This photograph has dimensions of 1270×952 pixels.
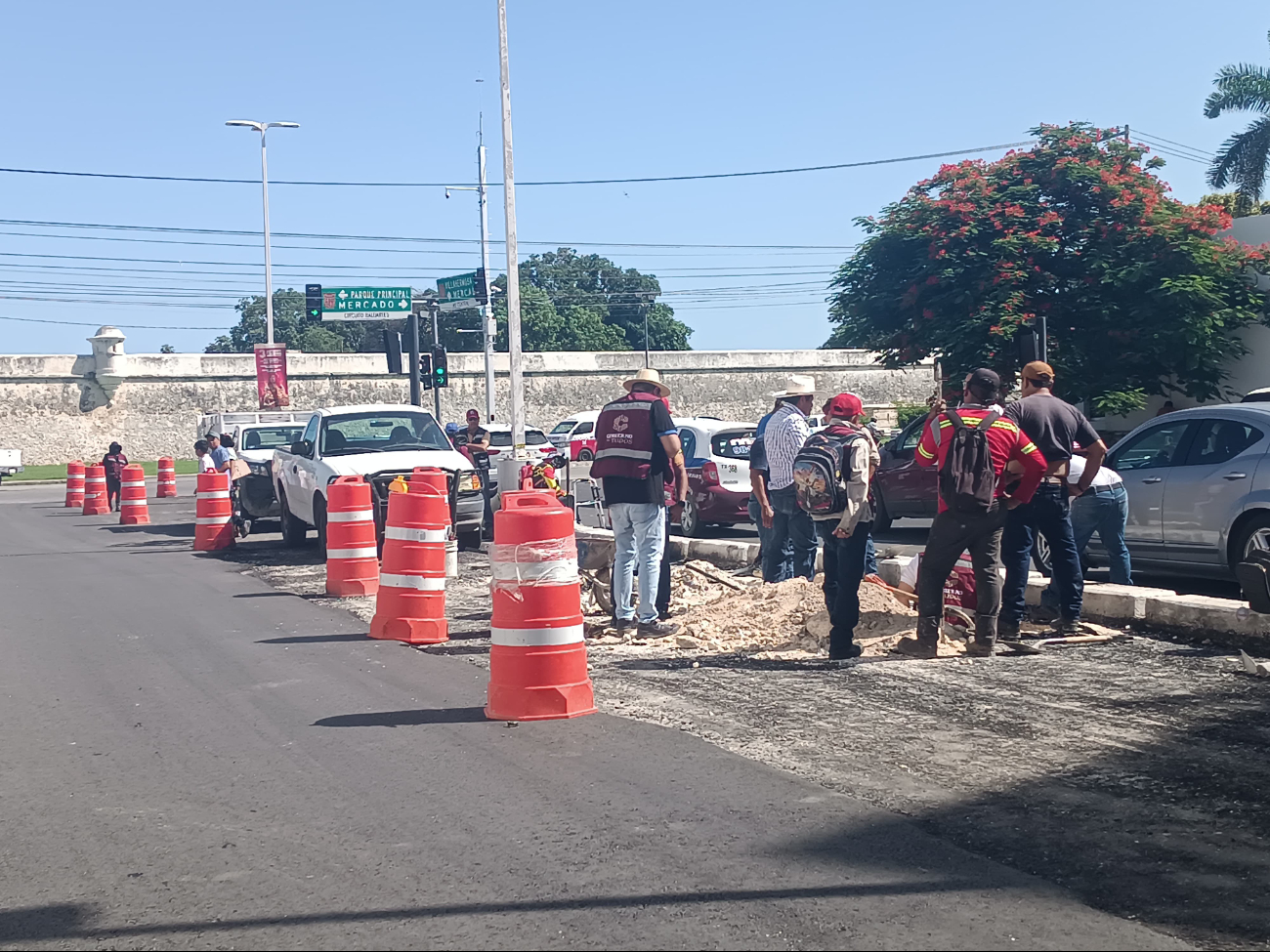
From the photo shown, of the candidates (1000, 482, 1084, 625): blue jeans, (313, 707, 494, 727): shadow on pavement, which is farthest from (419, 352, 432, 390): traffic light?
(313, 707, 494, 727): shadow on pavement

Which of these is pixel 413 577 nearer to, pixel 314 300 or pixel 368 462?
pixel 368 462

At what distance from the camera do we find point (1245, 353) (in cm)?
2448

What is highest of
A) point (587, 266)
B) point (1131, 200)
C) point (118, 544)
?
point (587, 266)

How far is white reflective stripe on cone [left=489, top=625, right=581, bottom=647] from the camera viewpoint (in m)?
7.13

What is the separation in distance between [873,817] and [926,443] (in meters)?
3.81

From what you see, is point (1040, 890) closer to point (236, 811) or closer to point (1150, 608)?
point (236, 811)

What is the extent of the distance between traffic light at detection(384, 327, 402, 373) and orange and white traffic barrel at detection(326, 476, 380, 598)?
A: 15.2 m

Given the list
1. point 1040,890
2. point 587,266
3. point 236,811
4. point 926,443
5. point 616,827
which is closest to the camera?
point 1040,890

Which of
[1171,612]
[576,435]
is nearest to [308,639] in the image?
[1171,612]

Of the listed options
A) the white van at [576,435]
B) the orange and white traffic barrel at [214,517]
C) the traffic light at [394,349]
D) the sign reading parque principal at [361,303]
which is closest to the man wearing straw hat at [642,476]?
the orange and white traffic barrel at [214,517]

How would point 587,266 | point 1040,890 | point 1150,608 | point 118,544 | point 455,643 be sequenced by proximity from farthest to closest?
point 587,266 < point 118,544 < point 455,643 < point 1150,608 < point 1040,890

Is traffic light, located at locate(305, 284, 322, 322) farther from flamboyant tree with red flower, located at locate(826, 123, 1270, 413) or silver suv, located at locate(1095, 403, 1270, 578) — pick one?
silver suv, located at locate(1095, 403, 1270, 578)

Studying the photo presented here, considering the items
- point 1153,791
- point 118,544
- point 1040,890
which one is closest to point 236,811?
point 1040,890

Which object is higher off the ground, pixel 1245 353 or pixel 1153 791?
pixel 1245 353
